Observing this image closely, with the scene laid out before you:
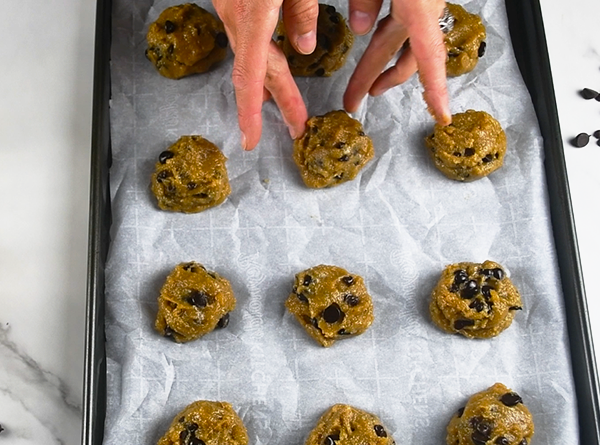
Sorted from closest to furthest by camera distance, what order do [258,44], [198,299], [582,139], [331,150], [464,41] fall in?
[258,44], [198,299], [331,150], [464,41], [582,139]

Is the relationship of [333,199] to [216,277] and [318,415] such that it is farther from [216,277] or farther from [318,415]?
[318,415]

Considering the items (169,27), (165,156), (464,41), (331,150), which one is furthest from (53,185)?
(464,41)

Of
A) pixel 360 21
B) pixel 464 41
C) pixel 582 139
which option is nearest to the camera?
pixel 360 21

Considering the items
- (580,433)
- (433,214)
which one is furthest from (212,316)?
(580,433)

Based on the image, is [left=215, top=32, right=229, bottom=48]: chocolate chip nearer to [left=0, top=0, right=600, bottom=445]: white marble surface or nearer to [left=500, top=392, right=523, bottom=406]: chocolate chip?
[left=0, top=0, right=600, bottom=445]: white marble surface

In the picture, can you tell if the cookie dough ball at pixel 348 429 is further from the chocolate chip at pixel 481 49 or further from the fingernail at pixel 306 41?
the chocolate chip at pixel 481 49

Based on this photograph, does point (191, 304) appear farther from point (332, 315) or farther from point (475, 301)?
point (475, 301)
